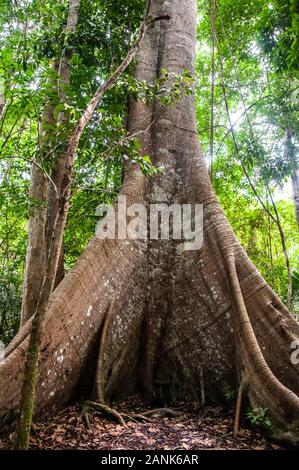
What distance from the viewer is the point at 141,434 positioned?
9.45ft

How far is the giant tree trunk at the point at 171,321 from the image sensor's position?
3031mm

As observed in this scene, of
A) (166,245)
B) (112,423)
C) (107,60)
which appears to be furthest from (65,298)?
(107,60)

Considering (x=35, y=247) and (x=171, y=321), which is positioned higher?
(x=35, y=247)

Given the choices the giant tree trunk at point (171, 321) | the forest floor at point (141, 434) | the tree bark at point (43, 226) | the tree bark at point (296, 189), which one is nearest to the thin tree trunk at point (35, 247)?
the tree bark at point (43, 226)

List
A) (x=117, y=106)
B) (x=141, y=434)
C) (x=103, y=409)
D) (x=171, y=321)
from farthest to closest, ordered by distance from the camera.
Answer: (x=117, y=106)
(x=171, y=321)
(x=103, y=409)
(x=141, y=434)

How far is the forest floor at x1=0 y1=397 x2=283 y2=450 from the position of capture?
2.63 metres

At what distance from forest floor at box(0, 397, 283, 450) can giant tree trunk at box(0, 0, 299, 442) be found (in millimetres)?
185

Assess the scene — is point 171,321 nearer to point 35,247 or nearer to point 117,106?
point 35,247

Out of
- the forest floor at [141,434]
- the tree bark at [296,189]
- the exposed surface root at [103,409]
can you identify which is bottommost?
the forest floor at [141,434]

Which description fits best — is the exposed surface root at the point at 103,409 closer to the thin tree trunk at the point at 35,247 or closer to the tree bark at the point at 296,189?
the thin tree trunk at the point at 35,247

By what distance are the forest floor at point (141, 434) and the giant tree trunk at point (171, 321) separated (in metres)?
0.19

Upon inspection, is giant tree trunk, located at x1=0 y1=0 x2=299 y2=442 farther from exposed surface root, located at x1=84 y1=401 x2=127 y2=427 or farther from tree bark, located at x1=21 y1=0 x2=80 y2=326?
tree bark, located at x1=21 y1=0 x2=80 y2=326

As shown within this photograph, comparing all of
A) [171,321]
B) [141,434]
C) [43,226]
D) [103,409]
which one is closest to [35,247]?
[43,226]

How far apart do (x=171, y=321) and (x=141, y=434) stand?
1252 millimetres
